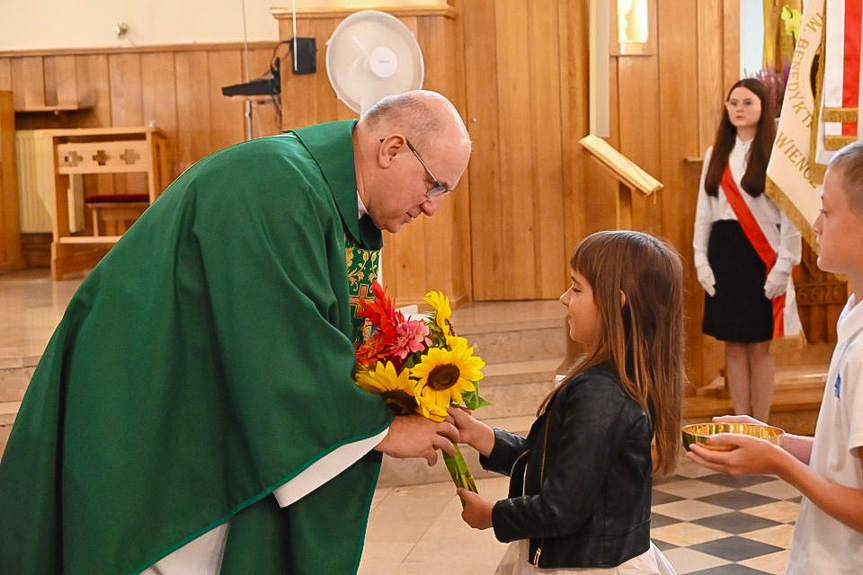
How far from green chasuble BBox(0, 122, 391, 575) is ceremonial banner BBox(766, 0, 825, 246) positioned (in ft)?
10.6

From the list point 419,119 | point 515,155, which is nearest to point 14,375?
point 515,155

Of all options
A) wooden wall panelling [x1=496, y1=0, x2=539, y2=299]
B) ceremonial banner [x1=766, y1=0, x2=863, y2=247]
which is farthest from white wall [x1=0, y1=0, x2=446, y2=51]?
ceremonial banner [x1=766, y1=0, x2=863, y2=247]

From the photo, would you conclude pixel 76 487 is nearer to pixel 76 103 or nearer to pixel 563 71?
pixel 563 71

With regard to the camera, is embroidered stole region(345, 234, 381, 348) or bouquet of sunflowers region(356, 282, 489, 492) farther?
embroidered stole region(345, 234, 381, 348)

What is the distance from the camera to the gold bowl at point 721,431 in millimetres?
1908

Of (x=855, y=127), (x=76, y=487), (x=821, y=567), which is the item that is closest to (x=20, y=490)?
(x=76, y=487)

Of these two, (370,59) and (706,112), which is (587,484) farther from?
(706,112)

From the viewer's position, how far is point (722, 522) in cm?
443

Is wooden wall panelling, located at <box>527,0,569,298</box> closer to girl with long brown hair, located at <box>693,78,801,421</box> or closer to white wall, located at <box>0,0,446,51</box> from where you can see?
girl with long brown hair, located at <box>693,78,801,421</box>

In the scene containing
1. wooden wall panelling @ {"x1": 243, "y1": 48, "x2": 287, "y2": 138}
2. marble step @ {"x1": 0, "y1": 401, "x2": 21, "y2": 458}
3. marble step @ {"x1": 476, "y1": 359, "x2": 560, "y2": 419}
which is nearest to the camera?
marble step @ {"x1": 0, "y1": 401, "x2": 21, "y2": 458}

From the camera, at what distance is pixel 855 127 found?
14.5ft

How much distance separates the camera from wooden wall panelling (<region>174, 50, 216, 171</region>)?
9242 millimetres

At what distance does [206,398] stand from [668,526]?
276 cm

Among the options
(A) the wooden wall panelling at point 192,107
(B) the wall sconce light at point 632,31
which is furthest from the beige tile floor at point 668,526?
(A) the wooden wall panelling at point 192,107
